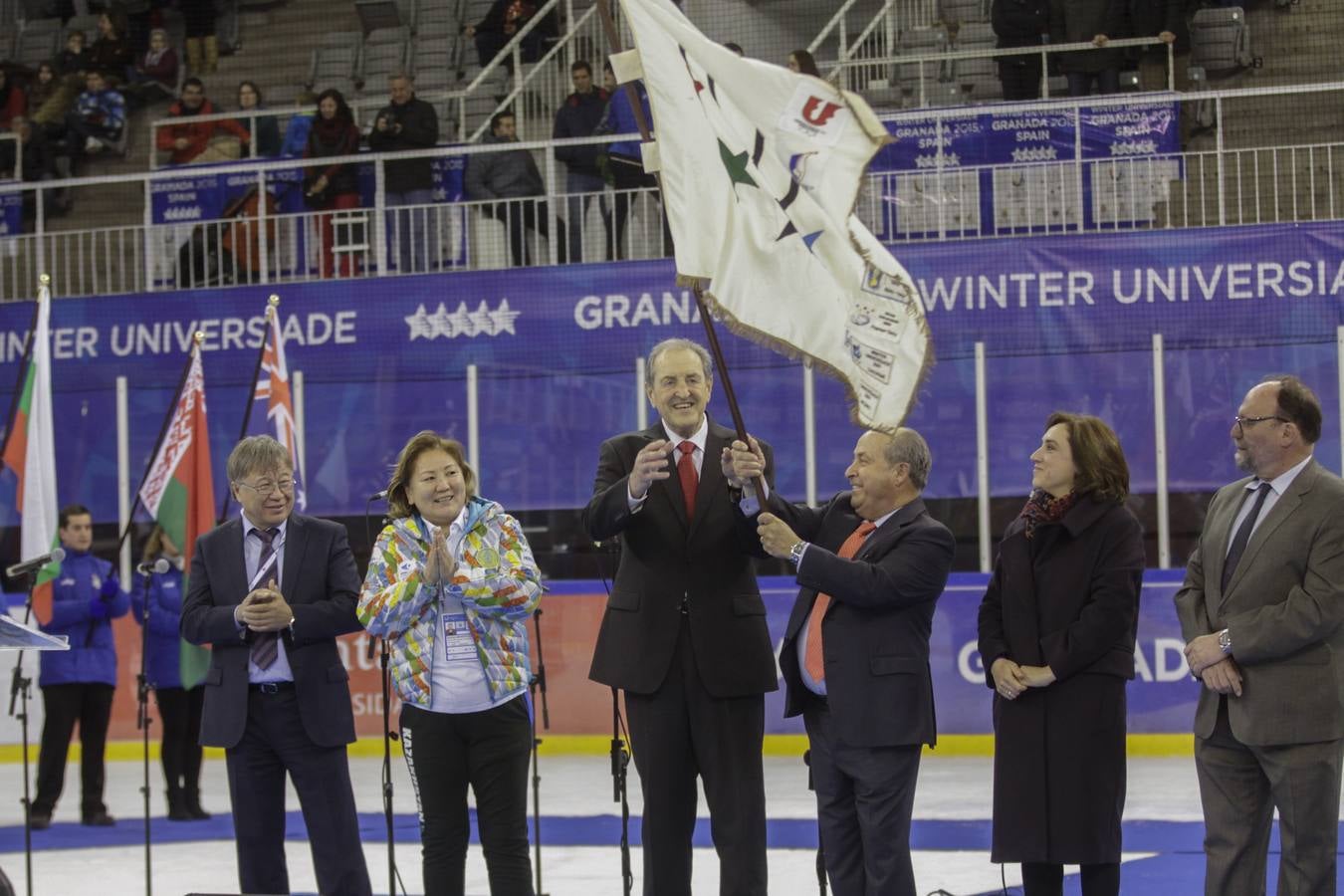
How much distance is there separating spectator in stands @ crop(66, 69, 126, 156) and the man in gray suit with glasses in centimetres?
1424

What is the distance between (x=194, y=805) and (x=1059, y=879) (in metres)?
5.77

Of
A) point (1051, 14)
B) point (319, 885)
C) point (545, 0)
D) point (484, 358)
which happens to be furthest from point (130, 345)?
point (319, 885)

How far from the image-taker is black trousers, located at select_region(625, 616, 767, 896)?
5074 mm

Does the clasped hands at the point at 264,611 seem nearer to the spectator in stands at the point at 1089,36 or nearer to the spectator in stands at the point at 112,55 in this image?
the spectator in stands at the point at 1089,36

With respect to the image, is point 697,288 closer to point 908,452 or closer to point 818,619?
point 908,452

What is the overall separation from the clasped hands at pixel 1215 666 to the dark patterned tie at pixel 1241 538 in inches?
7.3

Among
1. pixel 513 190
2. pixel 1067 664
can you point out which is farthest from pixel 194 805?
pixel 1067 664

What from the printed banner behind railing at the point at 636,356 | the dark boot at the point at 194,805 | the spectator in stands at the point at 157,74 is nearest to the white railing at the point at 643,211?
the printed banner behind railing at the point at 636,356

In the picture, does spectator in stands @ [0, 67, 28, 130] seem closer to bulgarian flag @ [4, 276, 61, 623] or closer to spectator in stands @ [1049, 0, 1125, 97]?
bulgarian flag @ [4, 276, 61, 623]

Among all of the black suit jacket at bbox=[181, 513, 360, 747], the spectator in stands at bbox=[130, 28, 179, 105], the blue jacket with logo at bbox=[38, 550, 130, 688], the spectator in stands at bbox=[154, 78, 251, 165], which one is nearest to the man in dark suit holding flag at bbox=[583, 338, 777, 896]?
the black suit jacket at bbox=[181, 513, 360, 747]

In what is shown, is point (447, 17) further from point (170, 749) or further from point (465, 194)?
point (170, 749)

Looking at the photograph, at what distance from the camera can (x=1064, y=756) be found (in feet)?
16.6

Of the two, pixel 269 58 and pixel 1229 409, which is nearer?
pixel 1229 409

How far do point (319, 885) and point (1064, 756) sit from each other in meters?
2.30
